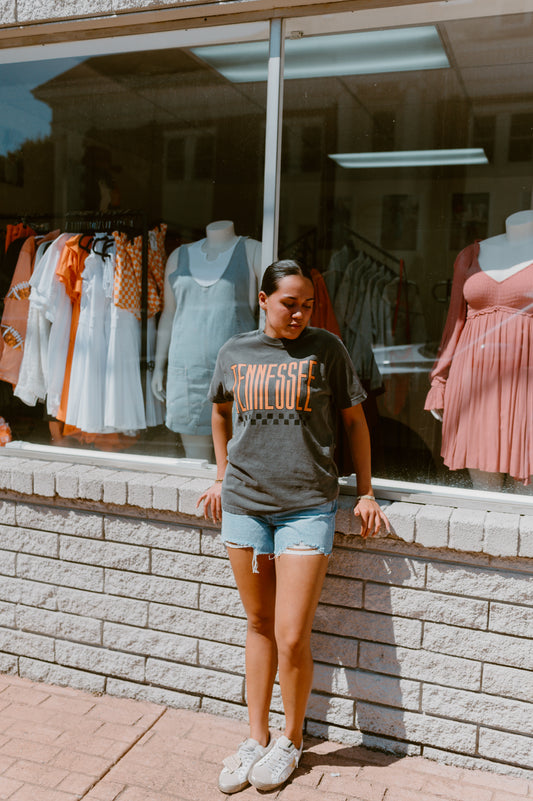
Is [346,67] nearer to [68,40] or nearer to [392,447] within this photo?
[68,40]

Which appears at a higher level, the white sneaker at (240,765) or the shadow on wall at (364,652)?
the shadow on wall at (364,652)

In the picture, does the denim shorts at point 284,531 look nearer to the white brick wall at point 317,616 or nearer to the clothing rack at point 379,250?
the white brick wall at point 317,616

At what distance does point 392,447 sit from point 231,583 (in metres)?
0.95

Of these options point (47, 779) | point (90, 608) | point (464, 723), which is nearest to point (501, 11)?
point (464, 723)

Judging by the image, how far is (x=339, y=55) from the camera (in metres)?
3.36

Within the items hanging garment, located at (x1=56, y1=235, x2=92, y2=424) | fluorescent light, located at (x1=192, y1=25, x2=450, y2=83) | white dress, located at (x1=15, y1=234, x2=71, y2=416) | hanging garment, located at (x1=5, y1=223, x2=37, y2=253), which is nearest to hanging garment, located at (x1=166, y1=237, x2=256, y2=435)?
hanging garment, located at (x1=56, y1=235, x2=92, y2=424)

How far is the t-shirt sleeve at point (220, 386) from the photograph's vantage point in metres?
2.75

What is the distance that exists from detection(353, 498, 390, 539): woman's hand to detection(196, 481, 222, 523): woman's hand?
0.56m

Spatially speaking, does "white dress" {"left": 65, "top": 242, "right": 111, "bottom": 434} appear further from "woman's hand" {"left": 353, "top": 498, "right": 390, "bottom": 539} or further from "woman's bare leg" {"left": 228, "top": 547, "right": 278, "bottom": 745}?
"woman's hand" {"left": 353, "top": 498, "right": 390, "bottom": 539}

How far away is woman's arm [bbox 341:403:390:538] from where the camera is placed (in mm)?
2715

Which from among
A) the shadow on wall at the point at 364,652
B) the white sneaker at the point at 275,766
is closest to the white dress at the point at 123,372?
the shadow on wall at the point at 364,652

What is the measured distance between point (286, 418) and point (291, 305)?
406mm

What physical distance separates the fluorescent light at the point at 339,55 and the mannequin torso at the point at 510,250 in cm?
92

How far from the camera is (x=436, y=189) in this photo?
12.1 feet
